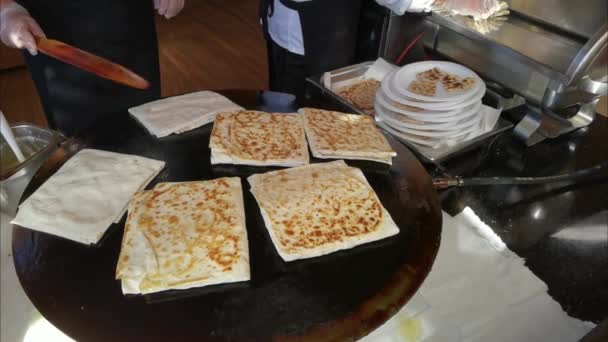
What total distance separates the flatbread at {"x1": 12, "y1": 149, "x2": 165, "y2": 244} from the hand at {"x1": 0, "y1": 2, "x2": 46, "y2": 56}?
1.18 ft

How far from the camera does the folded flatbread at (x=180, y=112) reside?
121 cm

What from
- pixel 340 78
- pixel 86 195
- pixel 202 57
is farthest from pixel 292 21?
pixel 202 57

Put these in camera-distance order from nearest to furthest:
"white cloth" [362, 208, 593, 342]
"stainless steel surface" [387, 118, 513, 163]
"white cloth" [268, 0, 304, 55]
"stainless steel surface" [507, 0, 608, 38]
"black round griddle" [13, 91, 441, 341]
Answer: "black round griddle" [13, 91, 441, 341], "white cloth" [362, 208, 593, 342], "stainless steel surface" [387, 118, 513, 163], "stainless steel surface" [507, 0, 608, 38], "white cloth" [268, 0, 304, 55]

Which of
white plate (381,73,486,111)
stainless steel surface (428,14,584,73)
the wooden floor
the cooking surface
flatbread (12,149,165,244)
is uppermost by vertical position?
stainless steel surface (428,14,584,73)

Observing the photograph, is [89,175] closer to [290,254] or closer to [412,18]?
[290,254]

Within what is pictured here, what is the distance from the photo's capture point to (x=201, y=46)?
13.4 ft

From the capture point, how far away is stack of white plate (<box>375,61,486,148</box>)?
4.62 ft

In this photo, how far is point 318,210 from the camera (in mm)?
1014

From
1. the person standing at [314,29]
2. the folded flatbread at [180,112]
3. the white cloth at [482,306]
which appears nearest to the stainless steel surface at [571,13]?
the person standing at [314,29]

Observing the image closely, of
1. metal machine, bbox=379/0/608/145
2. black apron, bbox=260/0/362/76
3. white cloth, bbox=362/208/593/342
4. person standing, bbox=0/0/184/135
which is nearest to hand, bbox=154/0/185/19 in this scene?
person standing, bbox=0/0/184/135

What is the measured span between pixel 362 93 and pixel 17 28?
1.15 meters

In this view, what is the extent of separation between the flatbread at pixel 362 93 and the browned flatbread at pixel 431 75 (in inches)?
7.7

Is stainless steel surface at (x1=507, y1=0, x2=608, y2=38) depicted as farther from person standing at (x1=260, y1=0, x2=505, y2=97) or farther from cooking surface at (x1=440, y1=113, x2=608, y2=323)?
cooking surface at (x1=440, y1=113, x2=608, y2=323)

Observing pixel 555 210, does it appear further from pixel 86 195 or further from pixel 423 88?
pixel 86 195
